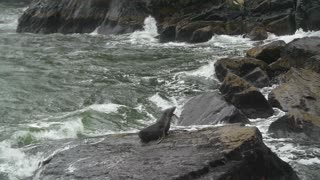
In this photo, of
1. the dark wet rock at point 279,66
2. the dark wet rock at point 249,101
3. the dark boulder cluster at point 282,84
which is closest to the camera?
the dark boulder cluster at point 282,84

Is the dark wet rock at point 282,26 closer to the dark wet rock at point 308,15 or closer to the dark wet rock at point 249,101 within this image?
the dark wet rock at point 308,15

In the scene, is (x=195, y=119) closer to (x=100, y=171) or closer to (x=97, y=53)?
(x=100, y=171)

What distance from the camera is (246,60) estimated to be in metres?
21.1

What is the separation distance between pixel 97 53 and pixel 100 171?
60.9ft

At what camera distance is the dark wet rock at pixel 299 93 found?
53.2 ft

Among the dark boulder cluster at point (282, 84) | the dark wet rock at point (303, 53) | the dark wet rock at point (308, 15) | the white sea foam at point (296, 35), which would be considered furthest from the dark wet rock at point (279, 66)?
the dark wet rock at point (308, 15)

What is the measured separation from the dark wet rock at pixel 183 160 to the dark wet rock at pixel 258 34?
18472 millimetres

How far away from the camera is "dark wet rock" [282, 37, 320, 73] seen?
794 inches

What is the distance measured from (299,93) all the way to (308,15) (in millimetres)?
13629

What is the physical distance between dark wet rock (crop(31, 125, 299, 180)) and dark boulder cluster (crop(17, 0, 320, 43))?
18904 mm

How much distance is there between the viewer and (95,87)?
830 inches

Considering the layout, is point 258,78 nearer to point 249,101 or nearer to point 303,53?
point 303,53

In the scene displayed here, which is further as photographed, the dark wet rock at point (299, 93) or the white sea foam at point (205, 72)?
the white sea foam at point (205, 72)

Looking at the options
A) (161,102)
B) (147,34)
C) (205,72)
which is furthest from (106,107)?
(147,34)
